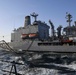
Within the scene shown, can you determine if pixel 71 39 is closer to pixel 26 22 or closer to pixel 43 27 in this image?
pixel 43 27

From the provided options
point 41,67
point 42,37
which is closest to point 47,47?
point 42,37

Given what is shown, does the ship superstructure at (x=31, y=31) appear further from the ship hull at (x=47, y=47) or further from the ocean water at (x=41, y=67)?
the ocean water at (x=41, y=67)

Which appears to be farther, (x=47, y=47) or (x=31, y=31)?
(x=31, y=31)

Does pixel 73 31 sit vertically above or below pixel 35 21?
below

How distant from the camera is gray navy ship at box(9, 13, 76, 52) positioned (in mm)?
48375

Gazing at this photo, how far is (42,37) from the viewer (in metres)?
58.0

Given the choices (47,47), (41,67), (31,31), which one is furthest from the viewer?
(31,31)

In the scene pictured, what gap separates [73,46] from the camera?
45.9 meters

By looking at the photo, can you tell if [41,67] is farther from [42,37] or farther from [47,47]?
[42,37]


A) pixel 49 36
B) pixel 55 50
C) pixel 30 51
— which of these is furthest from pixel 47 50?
Answer: pixel 49 36

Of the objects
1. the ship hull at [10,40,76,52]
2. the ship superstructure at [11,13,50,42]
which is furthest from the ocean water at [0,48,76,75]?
the ship superstructure at [11,13,50,42]

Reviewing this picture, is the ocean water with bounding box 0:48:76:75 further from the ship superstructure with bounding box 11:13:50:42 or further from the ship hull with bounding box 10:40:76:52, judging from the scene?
the ship superstructure with bounding box 11:13:50:42

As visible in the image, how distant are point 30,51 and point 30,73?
33041 millimetres

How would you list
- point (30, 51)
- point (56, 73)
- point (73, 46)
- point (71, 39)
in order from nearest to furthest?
1. point (56, 73)
2. point (73, 46)
3. point (71, 39)
4. point (30, 51)
